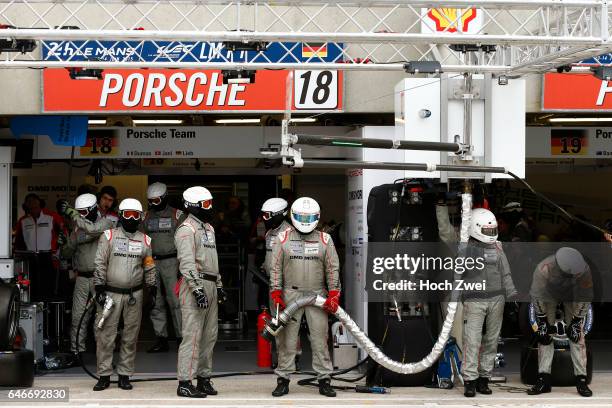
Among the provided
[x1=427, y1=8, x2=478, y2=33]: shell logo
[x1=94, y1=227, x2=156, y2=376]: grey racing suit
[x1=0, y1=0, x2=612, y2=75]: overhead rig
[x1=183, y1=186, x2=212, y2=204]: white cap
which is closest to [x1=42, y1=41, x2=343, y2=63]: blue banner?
[x1=0, y1=0, x2=612, y2=75]: overhead rig

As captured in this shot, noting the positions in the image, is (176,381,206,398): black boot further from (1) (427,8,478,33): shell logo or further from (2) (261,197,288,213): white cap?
(1) (427,8,478,33): shell logo

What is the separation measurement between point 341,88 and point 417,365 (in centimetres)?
312

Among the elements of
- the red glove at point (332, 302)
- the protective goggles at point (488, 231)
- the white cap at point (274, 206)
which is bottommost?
the red glove at point (332, 302)

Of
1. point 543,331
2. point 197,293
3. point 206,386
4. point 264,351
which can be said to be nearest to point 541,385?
point 543,331

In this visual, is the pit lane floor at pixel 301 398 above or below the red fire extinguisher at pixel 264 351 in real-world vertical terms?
below

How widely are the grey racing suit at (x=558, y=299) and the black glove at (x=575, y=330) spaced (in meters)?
0.03

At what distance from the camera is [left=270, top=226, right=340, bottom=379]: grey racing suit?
10.3 meters

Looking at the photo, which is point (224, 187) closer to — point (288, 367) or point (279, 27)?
point (279, 27)

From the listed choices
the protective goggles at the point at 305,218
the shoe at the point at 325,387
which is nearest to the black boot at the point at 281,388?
the shoe at the point at 325,387

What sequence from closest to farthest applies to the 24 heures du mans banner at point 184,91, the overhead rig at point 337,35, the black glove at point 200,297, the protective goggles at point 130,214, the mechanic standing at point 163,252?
the overhead rig at point 337,35
the black glove at point 200,297
the protective goggles at point 130,214
the 24 heures du mans banner at point 184,91
the mechanic standing at point 163,252

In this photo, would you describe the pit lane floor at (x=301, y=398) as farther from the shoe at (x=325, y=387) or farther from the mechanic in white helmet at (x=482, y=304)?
the mechanic in white helmet at (x=482, y=304)

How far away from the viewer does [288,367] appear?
10336mm

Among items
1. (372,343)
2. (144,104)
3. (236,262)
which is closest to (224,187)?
(236,262)

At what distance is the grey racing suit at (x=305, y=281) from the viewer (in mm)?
10328
